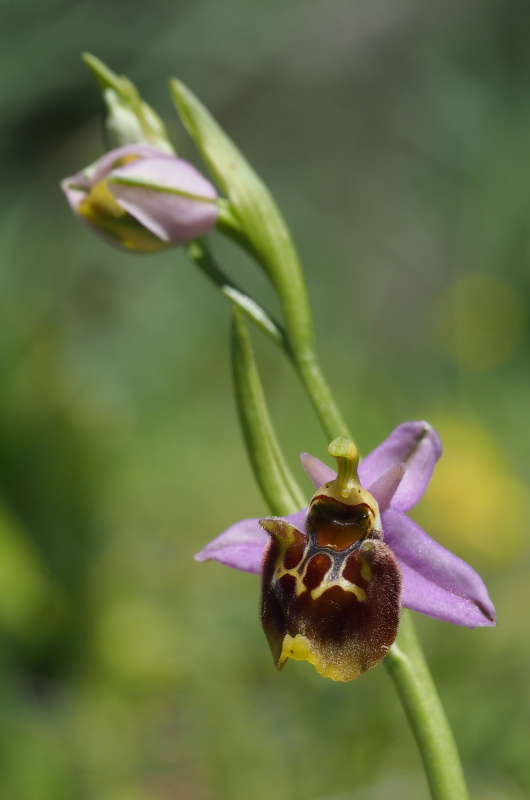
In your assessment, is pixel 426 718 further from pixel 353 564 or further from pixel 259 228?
pixel 259 228

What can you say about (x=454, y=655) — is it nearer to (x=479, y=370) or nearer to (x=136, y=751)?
(x=136, y=751)

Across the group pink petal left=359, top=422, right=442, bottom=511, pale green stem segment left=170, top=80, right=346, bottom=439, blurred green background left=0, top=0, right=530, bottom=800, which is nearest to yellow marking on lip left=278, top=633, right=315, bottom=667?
pink petal left=359, top=422, right=442, bottom=511

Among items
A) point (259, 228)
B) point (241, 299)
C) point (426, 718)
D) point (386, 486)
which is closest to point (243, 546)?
point (386, 486)

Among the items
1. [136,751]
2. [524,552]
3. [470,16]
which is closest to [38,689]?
[136,751]

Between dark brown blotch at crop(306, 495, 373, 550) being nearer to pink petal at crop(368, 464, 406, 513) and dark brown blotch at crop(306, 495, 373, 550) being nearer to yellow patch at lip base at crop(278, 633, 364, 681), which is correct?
pink petal at crop(368, 464, 406, 513)

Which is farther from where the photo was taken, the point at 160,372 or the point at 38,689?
the point at 160,372

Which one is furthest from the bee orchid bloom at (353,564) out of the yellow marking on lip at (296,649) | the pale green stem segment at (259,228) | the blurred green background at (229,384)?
the blurred green background at (229,384)

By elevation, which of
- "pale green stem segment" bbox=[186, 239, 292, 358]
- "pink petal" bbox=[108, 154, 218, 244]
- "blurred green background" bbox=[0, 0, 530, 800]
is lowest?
"blurred green background" bbox=[0, 0, 530, 800]
